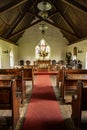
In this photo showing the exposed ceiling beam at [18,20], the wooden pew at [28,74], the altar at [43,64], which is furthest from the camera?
the altar at [43,64]

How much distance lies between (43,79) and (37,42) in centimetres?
760

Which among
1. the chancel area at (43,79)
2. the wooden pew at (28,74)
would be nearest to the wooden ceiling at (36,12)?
the chancel area at (43,79)

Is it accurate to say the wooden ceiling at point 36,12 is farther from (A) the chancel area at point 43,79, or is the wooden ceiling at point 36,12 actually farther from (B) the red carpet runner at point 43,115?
(B) the red carpet runner at point 43,115

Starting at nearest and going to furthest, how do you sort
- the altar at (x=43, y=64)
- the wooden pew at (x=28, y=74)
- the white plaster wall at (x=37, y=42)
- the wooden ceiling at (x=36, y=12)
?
the wooden pew at (x=28, y=74)
the wooden ceiling at (x=36, y=12)
the altar at (x=43, y=64)
the white plaster wall at (x=37, y=42)

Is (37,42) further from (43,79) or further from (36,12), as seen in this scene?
(43,79)

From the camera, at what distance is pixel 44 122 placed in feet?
11.3

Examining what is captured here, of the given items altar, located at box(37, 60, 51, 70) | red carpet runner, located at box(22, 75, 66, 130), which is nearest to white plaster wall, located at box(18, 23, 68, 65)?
altar, located at box(37, 60, 51, 70)

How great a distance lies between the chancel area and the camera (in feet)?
10.1

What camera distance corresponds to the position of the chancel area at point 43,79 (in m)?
3.09

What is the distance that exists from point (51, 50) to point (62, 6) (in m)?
7.13

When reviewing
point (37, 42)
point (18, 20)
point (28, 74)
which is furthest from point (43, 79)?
point (37, 42)

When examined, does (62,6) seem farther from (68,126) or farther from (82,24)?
(68,126)

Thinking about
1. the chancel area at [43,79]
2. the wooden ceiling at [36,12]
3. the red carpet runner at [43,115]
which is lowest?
the red carpet runner at [43,115]

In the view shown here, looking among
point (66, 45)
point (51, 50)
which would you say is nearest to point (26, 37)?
point (51, 50)
